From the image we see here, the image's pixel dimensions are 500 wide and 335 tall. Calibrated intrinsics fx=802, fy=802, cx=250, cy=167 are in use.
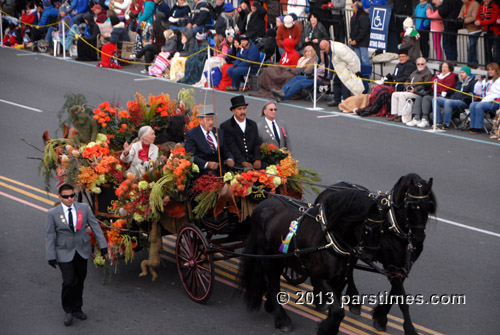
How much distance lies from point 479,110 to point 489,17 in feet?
13.5

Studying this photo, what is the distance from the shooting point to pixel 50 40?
30.4 m

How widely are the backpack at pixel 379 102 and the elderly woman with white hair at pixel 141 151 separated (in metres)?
10.2

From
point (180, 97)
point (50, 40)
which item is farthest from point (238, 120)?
point (50, 40)

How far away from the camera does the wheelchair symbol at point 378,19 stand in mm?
22062

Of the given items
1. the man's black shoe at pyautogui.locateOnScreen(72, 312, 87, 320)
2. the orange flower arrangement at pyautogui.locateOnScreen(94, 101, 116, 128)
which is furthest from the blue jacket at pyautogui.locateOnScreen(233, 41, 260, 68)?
the man's black shoe at pyautogui.locateOnScreen(72, 312, 87, 320)

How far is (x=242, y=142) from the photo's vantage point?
32.7 feet

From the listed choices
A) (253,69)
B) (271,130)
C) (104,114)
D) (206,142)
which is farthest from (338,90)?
(206,142)

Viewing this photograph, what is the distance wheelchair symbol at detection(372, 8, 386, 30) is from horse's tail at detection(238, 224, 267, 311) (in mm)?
14540

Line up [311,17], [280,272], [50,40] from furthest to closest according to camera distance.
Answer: [50,40] → [311,17] → [280,272]

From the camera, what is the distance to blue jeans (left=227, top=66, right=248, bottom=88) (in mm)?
22516

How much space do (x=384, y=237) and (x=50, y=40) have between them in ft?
81.3

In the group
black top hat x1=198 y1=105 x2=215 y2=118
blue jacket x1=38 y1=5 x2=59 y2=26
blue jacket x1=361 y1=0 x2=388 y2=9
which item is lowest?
black top hat x1=198 y1=105 x2=215 y2=118

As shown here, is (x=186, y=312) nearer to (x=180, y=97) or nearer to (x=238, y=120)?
(x=238, y=120)

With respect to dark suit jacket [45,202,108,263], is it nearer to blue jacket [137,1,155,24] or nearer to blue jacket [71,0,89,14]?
blue jacket [137,1,155,24]
